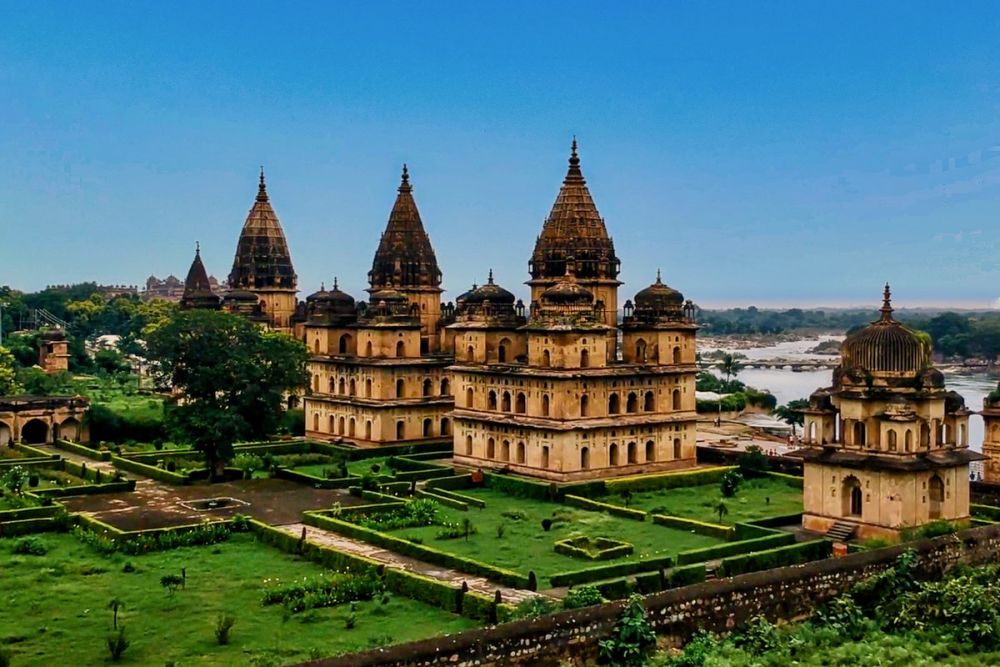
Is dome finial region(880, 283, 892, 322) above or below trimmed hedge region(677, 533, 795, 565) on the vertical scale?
above

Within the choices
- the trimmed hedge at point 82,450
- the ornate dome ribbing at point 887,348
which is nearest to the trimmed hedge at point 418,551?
the ornate dome ribbing at point 887,348

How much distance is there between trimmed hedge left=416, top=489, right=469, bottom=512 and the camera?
129 ft

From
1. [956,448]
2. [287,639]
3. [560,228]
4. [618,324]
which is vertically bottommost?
[287,639]

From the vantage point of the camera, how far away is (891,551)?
2606 cm

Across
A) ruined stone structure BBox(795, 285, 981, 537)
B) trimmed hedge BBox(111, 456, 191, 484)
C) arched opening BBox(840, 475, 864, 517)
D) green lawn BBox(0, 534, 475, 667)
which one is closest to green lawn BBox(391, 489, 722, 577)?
arched opening BBox(840, 475, 864, 517)

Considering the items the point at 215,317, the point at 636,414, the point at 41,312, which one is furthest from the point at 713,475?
the point at 41,312

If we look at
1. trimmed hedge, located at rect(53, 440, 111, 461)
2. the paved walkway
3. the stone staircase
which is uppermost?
trimmed hedge, located at rect(53, 440, 111, 461)

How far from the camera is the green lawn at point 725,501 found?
37.8m

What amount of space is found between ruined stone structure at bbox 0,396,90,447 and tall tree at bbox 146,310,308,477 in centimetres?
1149

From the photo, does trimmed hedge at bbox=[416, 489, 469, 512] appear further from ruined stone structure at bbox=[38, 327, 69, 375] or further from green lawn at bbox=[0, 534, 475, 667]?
ruined stone structure at bbox=[38, 327, 69, 375]

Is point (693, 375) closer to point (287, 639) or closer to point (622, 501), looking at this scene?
point (622, 501)

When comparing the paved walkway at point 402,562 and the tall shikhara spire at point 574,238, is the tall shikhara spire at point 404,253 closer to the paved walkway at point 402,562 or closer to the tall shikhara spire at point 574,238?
the tall shikhara spire at point 574,238

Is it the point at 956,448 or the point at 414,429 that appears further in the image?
the point at 414,429

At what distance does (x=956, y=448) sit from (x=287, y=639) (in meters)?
18.6
